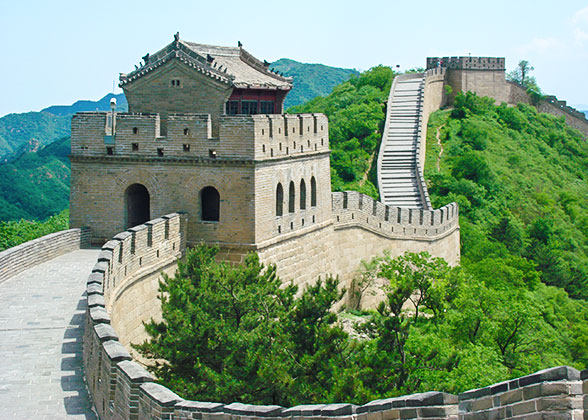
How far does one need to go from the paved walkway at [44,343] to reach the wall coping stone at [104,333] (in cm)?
84

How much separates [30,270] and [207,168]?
4336 mm

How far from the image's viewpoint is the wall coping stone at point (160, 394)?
28.7 ft

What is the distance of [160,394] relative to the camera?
895cm

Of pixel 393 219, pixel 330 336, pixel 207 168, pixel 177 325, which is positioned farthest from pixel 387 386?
pixel 393 219

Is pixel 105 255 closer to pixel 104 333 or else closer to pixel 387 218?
pixel 104 333

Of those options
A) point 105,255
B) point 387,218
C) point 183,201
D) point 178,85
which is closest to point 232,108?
point 178,85

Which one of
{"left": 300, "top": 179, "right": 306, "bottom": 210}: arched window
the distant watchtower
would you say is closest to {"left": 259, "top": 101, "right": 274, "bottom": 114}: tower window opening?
{"left": 300, "top": 179, "right": 306, "bottom": 210}: arched window

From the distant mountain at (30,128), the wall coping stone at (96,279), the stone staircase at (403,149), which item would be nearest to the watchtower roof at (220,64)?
the wall coping stone at (96,279)

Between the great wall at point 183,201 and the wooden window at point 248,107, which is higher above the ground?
the wooden window at point 248,107

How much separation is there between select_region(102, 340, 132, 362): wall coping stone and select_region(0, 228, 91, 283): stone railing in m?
6.85

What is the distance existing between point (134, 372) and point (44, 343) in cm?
388

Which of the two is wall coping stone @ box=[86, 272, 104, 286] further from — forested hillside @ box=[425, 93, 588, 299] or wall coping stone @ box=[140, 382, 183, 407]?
forested hillside @ box=[425, 93, 588, 299]

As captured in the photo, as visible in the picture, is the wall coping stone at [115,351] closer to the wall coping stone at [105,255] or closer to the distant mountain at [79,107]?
the wall coping stone at [105,255]

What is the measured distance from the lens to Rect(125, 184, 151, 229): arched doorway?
20.8m
